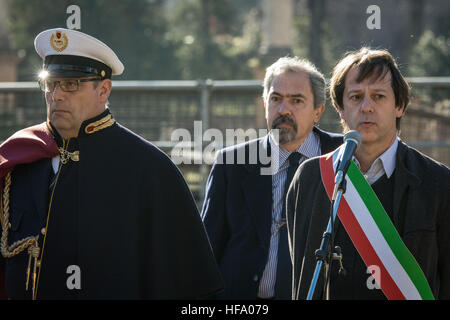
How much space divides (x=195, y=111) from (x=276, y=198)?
3987 millimetres

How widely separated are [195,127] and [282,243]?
4.18 m

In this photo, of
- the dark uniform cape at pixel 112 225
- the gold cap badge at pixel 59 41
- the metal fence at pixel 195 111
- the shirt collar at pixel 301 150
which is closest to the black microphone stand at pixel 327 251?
the dark uniform cape at pixel 112 225

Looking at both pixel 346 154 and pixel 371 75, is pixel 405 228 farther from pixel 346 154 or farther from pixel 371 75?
pixel 371 75

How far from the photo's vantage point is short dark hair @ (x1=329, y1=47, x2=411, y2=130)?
4379 mm

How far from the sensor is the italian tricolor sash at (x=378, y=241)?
156 inches

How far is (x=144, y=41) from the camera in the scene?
108 ft

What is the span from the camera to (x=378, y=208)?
13.4 feet

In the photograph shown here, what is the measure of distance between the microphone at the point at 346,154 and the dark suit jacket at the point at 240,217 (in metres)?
1.70

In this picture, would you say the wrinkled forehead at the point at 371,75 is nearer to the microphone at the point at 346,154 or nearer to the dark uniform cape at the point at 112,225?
the microphone at the point at 346,154

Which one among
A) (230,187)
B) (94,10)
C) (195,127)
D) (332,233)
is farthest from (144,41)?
(332,233)

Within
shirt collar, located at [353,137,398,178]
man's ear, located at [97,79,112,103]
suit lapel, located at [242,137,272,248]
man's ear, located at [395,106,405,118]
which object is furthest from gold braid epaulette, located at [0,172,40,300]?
man's ear, located at [395,106,405,118]

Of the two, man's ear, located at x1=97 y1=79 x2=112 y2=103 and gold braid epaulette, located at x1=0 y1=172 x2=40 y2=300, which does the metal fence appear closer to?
man's ear, located at x1=97 y1=79 x2=112 y2=103

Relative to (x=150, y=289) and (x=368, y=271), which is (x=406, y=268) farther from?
(x=150, y=289)

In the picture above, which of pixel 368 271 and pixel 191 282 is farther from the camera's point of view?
pixel 191 282
